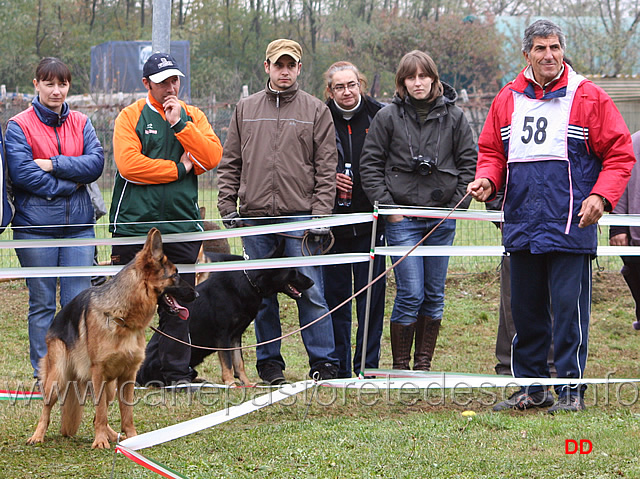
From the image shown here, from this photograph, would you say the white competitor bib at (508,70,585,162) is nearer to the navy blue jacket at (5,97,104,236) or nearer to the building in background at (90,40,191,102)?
the navy blue jacket at (5,97,104,236)

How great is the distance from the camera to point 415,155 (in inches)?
209

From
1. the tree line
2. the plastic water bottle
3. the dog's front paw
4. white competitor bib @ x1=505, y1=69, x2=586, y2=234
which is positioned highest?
the tree line

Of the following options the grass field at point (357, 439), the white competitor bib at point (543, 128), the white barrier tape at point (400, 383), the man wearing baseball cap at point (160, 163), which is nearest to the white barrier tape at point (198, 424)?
the white barrier tape at point (400, 383)

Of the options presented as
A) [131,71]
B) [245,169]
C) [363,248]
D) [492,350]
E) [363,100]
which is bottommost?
[492,350]

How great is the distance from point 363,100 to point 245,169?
3.46 feet

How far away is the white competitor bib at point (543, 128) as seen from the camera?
432 cm

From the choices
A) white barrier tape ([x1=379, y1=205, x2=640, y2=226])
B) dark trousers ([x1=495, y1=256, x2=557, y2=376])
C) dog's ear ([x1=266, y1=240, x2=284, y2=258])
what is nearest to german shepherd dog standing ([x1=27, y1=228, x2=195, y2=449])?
dog's ear ([x1=266, y1=240, x2=284, y2=258])

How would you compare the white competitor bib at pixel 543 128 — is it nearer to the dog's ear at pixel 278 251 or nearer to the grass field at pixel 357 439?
the grass field at pixel 357 439

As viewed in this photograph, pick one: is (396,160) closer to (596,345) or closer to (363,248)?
(363,248)

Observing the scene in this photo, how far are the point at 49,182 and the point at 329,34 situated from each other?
39324 mm

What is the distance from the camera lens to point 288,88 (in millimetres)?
5273

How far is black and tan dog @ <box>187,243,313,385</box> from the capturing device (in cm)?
555

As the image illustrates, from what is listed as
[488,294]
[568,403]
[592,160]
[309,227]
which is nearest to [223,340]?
[309,227]

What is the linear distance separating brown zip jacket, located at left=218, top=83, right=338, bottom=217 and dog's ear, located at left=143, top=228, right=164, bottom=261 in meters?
1.18
